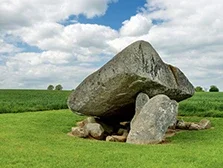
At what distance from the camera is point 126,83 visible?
46.8 feet

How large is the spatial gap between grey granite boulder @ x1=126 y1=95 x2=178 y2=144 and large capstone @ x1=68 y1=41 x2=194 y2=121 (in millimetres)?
936

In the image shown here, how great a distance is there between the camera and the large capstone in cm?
1421

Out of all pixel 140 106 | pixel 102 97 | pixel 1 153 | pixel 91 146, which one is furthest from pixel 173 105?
pixel 1 153

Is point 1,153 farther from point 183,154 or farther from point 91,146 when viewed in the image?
point 183,154

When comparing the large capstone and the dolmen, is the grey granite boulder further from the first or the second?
the large capstone

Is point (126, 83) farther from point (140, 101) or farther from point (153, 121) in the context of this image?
point (153, 121)

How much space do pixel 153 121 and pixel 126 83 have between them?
1.82m

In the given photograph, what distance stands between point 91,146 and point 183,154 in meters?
3.06

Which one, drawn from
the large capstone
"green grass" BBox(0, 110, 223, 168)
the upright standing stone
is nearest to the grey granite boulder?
the upright standing stone

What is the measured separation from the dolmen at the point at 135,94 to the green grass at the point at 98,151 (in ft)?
3.30

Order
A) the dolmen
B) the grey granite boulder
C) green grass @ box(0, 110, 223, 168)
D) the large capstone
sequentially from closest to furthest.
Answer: green grass @ box(0, 110, 223, 168)
the grey granite boulder
the dolmen
the large capstone

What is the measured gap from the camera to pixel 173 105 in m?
14.4

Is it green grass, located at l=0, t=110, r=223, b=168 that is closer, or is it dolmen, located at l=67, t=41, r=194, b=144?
green grass, located at l=0, t=110, r=223, b=168

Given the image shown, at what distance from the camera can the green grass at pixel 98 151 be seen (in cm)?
974
